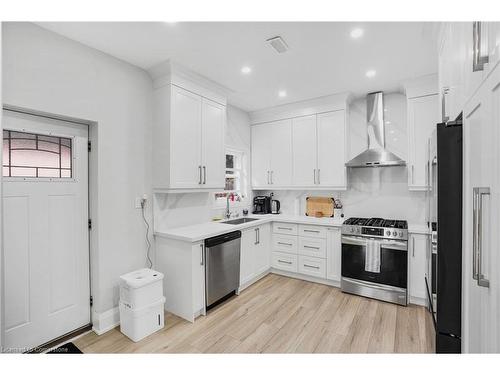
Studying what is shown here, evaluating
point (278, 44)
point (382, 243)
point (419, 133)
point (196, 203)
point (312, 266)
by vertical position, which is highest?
point (278, 44)

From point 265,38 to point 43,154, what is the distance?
7.10ft

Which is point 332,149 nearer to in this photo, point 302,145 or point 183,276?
point 302,145

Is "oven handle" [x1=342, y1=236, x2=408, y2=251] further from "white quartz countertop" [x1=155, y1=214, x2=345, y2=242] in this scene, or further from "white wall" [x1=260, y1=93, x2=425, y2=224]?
"white wall" [x1=260, y1=93, x2=425, y2=224]

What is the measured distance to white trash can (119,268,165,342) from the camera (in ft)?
7.35

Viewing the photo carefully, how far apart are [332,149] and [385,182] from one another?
0.89 meters

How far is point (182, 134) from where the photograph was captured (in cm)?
277

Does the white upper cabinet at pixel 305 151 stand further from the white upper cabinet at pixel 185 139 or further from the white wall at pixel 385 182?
the white upper cabinet at pixel 185 139

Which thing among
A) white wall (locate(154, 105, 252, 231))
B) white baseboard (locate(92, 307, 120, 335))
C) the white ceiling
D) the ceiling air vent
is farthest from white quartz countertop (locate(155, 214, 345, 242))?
the ceiling air vent

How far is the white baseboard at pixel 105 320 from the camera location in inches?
93.4

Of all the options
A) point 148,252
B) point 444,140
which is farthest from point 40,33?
point 444,140

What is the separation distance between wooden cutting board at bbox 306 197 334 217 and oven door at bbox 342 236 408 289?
840 millimetres

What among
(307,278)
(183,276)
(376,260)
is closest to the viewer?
(183,276)

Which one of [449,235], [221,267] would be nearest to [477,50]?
[449,235]

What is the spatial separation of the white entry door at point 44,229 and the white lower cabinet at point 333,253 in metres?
2.84
